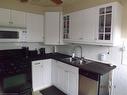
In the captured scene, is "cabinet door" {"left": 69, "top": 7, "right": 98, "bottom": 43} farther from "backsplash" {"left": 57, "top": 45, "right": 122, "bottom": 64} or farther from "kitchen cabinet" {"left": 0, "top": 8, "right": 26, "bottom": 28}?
"kitchen cabinet" {"left": 0, "top": 8, "right": 26, "bottom": 28}

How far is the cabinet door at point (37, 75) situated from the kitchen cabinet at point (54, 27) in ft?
2.69

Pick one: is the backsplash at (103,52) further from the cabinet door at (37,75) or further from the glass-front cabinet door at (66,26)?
the cabinet door at (37,75)

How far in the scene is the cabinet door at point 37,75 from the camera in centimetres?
272

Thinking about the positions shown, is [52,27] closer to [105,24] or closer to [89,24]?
[89,24]

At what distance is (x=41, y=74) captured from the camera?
2865 millimetres

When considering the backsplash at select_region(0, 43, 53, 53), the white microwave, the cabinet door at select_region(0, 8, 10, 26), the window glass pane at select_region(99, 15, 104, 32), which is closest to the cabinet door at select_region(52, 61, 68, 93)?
the backsplash at select_region(0, 43, 53, 53)

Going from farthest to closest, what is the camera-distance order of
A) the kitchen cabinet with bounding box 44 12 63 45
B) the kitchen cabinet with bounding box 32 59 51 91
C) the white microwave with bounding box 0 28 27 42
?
the kitchen cabinet with bounding box 44 12 63 45
the kitchen cabinet with bounding box 32 59 51 91
the white microwave with bounding box 0 28 27 42

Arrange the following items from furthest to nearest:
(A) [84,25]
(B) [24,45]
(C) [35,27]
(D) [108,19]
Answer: (B) [24,45], (C) [35,27], (A) [84,25], (D) [108,19]

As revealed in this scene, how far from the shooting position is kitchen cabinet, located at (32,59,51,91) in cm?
274

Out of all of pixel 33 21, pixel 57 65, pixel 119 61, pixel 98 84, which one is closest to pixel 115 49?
pixel 119 61

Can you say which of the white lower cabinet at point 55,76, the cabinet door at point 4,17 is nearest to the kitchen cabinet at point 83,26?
the white lower cabinet at point 55,76

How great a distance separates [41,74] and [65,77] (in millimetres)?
679

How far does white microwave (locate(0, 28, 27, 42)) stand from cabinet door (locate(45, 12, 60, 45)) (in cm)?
66

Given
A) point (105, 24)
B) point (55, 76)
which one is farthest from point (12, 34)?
point (105, 24)
